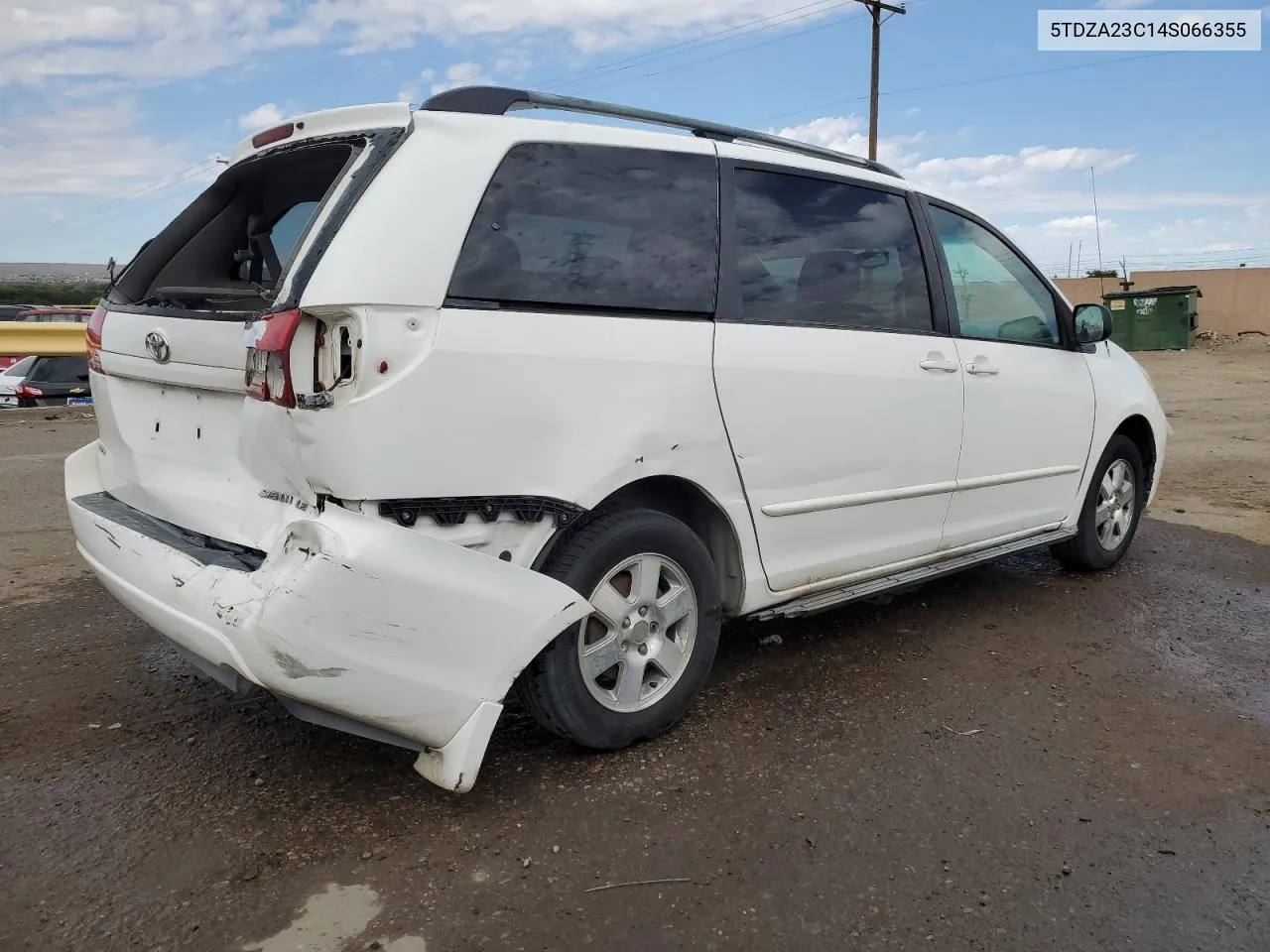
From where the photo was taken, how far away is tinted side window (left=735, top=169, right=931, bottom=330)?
3.40 metres

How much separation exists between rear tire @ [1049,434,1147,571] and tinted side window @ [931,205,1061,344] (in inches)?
35.1

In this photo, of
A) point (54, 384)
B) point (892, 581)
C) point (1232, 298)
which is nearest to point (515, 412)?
point (892, 581)

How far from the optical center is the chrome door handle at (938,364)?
387cm

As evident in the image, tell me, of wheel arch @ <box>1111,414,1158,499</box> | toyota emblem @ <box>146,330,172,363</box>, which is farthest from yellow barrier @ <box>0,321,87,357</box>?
wheel arch @ <box>1111,414,1158,499</box>

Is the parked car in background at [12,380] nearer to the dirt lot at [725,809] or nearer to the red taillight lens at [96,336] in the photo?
the dirt lot at [725,809]

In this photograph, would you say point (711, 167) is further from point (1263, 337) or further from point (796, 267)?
point (1263, 337)

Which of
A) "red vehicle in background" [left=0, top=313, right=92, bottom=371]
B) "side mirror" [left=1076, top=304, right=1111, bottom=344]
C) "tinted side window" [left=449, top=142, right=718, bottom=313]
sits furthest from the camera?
"red vehicle in background" [left=0, top=313, right=92, bottom=371]

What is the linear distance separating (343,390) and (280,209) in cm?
157

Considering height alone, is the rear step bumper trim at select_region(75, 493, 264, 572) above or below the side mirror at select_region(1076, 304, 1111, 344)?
below

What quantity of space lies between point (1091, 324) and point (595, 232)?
2.98 m

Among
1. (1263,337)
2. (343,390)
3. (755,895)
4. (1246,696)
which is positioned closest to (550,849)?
(755,895)

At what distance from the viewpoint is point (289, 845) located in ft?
8.63

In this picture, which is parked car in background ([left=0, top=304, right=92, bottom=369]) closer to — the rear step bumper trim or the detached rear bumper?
the rear step bumper trim

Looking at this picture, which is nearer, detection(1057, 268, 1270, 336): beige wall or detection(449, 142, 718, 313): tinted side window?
detection(449, 142, 718, 313): tinted side window
